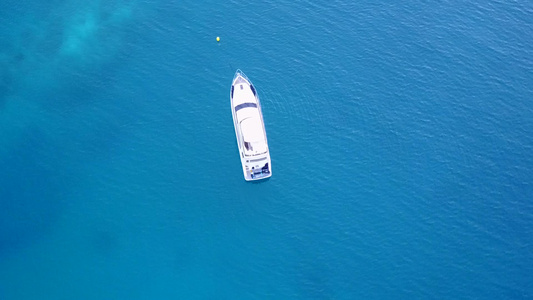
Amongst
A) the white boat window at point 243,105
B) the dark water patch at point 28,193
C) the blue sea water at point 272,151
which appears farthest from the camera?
the white boat window at point 243,105

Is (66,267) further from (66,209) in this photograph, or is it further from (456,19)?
(456,19)

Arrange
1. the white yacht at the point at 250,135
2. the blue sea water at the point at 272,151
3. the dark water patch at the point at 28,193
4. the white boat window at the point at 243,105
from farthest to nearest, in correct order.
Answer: the white boat window at the point at 243,105 < the white yacht at the point at 250,135 < the dark water patch at the point at 28,193 < the blue sea water at the point at 272,151

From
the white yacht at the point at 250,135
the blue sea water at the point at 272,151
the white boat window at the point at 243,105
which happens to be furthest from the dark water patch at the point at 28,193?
the white boat window at the point at 243,105

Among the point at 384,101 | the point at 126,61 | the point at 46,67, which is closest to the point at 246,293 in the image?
the point at 384,101

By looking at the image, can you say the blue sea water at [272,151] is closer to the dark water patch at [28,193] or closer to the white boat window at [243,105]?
the dark water patch at [28,193]

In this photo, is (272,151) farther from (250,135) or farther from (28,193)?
(28,193)

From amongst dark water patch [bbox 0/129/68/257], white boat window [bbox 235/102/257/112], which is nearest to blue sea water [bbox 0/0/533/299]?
dark water patch [bbox 0/129/68/257]

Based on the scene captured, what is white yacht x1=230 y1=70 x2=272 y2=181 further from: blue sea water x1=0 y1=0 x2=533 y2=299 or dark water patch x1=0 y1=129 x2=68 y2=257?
dark water patch x1=0 y1=129 x2=68 y2=257

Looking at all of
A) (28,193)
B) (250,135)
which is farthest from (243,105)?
(28,193)
